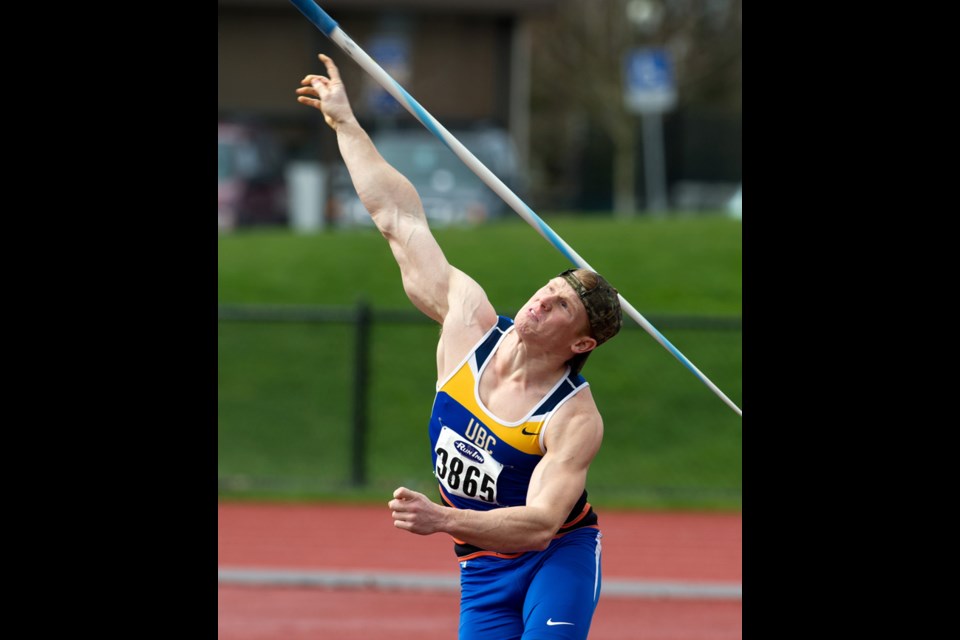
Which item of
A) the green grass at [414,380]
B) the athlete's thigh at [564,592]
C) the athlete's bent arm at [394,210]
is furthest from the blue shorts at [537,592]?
the green grass at [414,380]

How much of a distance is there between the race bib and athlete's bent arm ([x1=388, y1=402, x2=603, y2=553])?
0.21 meters

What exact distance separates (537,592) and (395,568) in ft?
21.5

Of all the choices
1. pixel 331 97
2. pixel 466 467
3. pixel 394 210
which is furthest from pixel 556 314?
pixel 331 97

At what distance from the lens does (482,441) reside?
512 cm

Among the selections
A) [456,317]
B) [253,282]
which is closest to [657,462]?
[253,282]

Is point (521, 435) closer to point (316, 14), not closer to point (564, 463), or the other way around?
point (564, 463)

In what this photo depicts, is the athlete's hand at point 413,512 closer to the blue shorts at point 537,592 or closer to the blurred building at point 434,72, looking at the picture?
the blue shorts at point 537,592

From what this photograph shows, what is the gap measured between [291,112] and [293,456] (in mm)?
21370

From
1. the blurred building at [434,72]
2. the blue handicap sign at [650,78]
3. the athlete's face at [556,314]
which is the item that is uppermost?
the blurred building at [434,72]

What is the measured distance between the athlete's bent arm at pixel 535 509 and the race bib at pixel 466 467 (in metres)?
0.21

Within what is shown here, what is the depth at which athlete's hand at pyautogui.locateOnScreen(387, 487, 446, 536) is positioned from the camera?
4.39 m

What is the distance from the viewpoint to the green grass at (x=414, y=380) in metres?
15.5
